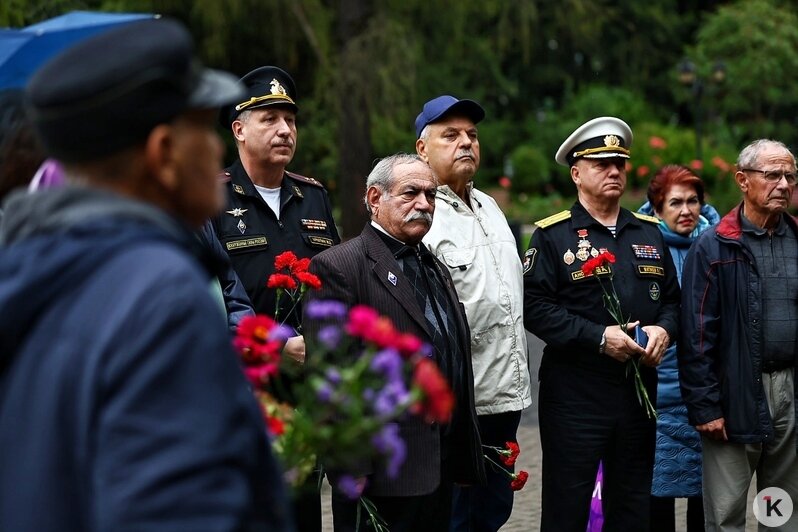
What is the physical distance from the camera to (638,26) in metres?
41.9

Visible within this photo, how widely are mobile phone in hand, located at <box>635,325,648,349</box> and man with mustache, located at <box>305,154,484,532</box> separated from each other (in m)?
0.97

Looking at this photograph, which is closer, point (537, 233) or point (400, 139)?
point (537, 233)

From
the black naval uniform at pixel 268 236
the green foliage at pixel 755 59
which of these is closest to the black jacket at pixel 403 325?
the black naval uniform at pixel 268 236

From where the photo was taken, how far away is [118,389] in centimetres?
182

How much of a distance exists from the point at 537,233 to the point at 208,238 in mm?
1907

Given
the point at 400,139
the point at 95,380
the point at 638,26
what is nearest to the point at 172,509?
the point at 95,380

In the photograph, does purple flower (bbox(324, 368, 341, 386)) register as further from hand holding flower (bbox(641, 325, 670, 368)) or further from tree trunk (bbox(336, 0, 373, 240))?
tree trunk (bbox(336, 0, 373, 240))

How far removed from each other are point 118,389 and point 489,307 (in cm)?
405

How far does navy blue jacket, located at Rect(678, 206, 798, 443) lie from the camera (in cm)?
595

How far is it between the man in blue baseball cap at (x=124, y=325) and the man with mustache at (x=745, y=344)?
433cm

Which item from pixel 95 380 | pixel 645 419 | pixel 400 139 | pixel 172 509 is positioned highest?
pixel 95 380

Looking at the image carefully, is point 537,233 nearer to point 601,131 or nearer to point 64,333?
point 601,131

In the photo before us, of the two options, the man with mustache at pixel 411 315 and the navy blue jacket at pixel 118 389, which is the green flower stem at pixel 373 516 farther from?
the navy blue jacket at pixel 118 389
